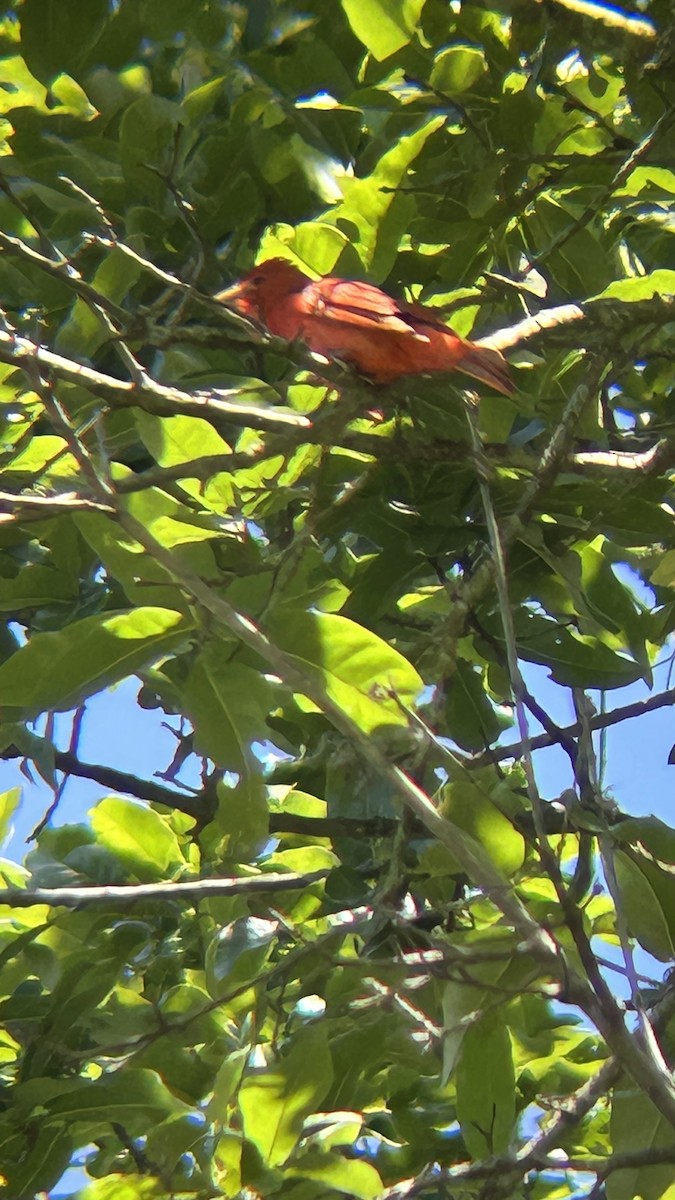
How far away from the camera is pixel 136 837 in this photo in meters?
1.88

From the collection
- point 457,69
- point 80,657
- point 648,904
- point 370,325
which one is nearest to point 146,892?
point 80,657

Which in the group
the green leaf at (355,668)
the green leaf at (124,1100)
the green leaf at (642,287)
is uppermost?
the green leaf at (642,287)

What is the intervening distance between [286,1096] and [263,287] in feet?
3.38

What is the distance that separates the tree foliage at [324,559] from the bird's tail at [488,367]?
0.12 feet

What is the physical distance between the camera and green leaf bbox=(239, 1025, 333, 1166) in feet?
4.94

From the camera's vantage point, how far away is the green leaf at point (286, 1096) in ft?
4.94

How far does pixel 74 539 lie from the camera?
169 cm

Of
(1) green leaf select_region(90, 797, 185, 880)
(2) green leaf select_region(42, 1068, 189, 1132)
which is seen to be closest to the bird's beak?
(1) green leaf select_region(90, 797, 185, 880)

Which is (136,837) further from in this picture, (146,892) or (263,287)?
(263,287)

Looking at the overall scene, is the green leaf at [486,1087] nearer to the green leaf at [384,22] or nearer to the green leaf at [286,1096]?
the green leaf at [286,1096]

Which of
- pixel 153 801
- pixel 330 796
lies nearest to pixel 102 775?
pixel 153 801

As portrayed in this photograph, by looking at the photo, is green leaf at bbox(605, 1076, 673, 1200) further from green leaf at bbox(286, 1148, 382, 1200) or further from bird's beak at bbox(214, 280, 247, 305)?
bird's beak at bbox(214, 280, 247, 305)

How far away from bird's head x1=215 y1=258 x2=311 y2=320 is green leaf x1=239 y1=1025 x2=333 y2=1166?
87 centimetres

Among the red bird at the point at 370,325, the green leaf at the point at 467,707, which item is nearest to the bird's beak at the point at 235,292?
the red bird at the point at 370,325
